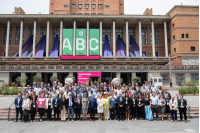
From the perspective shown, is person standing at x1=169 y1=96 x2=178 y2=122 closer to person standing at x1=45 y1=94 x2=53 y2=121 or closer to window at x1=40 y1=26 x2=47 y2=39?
person standing at x1=45 y1=94 x2=53 y2=121

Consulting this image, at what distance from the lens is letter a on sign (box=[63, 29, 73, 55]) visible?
40906 mm

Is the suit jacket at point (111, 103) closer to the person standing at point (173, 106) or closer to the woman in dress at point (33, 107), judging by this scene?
the person standing at point (173, 106)

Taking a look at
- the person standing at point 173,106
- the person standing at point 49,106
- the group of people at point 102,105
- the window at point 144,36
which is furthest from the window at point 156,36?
the person standing at point 49,106

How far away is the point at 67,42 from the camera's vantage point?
41.2 meters

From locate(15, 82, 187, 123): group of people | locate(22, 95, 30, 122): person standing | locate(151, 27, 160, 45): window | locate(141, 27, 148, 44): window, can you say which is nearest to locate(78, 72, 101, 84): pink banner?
locate(141, 27, 148, 44): window

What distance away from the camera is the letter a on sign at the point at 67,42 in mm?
40906

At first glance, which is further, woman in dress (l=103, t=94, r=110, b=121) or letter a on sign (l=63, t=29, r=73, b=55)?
letter a on sign (l=63, t=29, r=73, b=55)

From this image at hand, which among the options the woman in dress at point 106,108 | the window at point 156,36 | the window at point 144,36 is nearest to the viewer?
the woman in dress at point 106,108

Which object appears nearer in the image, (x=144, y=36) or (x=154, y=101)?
(x=154, y=101)

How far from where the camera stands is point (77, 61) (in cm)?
4144

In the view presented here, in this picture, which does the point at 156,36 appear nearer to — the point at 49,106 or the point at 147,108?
the point at 147,108

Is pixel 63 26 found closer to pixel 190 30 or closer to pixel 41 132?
pixel 190 30

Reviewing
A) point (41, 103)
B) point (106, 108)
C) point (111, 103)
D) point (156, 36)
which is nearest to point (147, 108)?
point (111, 103)

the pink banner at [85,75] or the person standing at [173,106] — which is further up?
the pink banner at [85,75]
